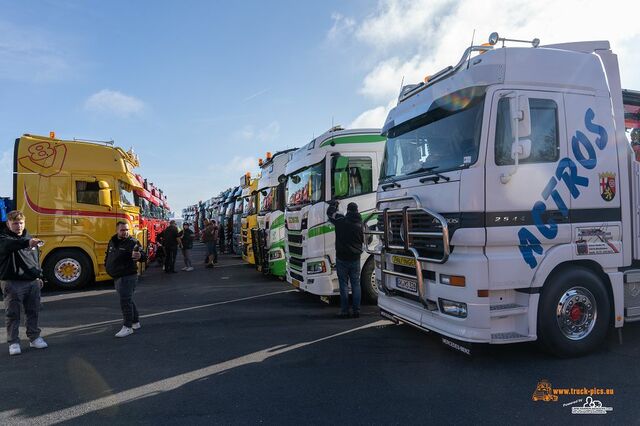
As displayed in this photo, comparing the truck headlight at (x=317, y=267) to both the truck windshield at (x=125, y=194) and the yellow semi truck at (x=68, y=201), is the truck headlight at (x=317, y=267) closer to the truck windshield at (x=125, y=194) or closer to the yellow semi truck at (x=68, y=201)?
the yellow semi truck at (x=68, y=201)

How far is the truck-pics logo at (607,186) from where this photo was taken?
504 centimetres

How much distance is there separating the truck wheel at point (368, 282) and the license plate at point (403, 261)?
2280mm

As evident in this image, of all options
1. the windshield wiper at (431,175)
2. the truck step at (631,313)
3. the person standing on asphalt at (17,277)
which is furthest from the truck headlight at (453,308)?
the person standing on asphalt at (17,277)

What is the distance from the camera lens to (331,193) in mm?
→ 7902

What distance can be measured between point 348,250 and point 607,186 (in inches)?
141

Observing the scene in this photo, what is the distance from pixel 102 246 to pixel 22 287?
225 inches

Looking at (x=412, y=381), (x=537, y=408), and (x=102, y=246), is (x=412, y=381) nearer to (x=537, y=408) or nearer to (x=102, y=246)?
(x=537, y=408)

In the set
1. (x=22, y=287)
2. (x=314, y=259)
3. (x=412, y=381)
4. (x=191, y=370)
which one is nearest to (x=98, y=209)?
(x=22, y=287)

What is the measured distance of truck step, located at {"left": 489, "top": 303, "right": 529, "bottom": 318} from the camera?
4430mm

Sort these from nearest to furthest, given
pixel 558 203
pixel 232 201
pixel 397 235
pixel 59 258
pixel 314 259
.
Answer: pixel 558 203, pixel 397 235, pixel 314 259, pixel 59 258, pixel 232 201

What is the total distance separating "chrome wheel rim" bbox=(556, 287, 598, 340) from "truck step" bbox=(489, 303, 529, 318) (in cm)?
53

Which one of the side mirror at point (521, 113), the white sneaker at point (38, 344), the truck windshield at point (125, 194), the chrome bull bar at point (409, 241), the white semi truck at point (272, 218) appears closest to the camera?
the side mirror at point (521, 113)

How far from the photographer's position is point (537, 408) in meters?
3.84

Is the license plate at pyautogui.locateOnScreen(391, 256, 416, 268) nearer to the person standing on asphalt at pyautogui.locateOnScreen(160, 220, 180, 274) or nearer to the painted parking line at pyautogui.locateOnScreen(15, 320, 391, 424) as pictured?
the painted parking line at pyautogui.locateOnScreen(15, 320, 391, 424)
